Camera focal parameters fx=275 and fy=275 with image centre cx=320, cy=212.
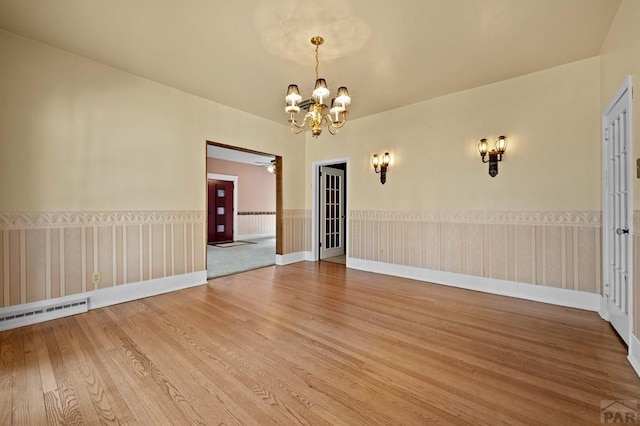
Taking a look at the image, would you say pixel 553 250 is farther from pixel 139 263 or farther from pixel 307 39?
pixel 139 263

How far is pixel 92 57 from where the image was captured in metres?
3.16

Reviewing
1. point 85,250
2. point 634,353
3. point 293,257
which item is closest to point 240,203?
point 293,257

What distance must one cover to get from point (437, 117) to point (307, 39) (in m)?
2.49

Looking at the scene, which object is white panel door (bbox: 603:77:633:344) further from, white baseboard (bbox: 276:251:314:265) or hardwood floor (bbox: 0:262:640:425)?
white baseboard (bbox: 276:251:314:265)

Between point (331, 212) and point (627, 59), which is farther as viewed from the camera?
point (331, 212)

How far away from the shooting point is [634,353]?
1.99m

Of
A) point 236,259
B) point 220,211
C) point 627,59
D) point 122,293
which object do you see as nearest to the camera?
point 627,59

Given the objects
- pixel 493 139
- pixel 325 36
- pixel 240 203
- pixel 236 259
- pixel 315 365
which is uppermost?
pixel 325 36

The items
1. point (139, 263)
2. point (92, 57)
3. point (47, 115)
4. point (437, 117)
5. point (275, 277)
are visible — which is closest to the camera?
point (47, 115)

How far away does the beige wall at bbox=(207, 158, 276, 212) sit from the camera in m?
9.02

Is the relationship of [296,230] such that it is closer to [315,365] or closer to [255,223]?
[315,365]

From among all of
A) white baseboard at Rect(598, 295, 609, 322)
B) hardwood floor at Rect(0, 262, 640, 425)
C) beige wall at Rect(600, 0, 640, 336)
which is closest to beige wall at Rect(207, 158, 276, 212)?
hardwood floor at Rect(0, 262, 640, 425)

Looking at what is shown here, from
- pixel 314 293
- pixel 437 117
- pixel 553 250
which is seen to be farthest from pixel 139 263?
pixel 553 250

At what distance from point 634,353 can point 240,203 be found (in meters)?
9.21
